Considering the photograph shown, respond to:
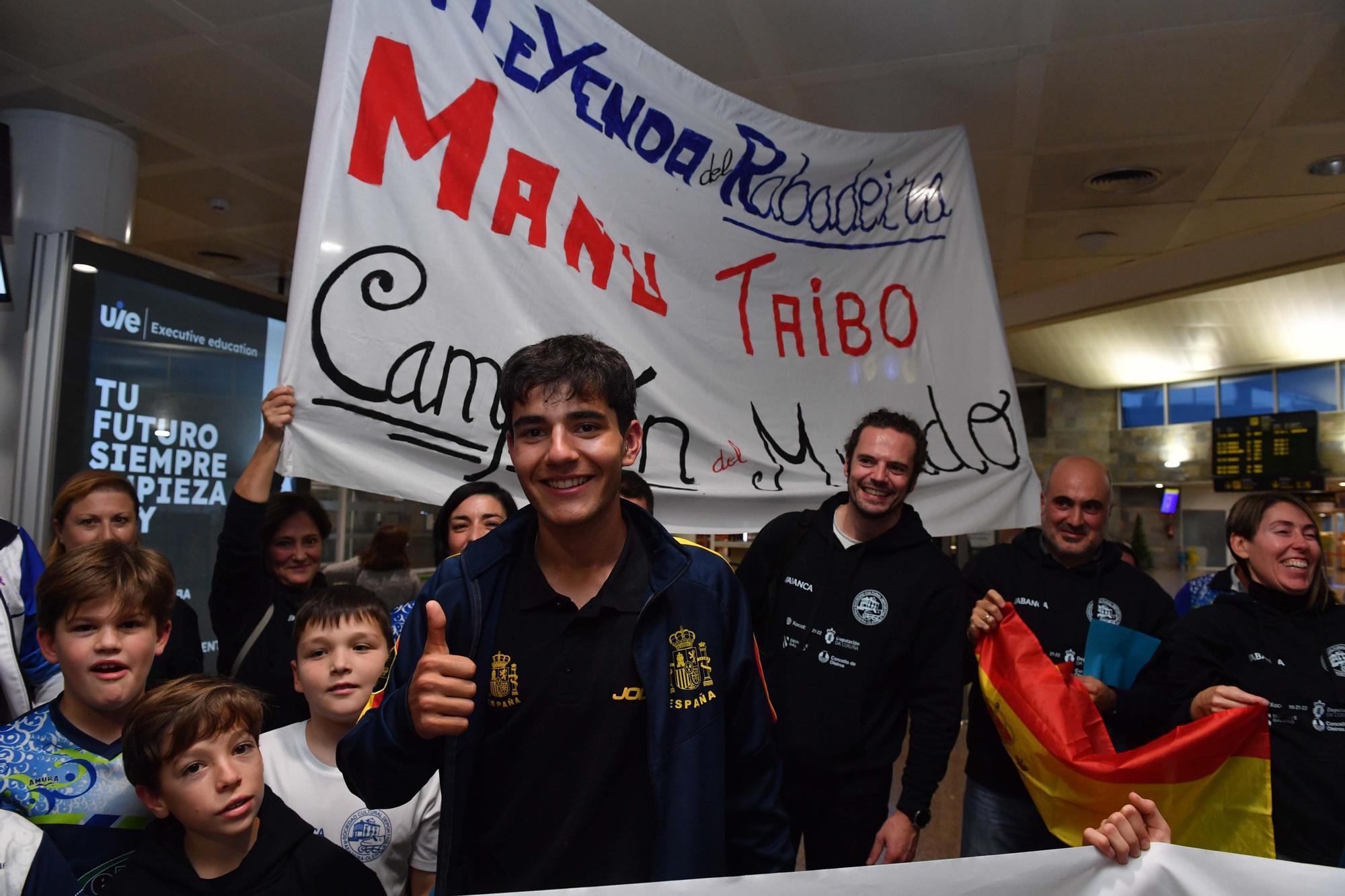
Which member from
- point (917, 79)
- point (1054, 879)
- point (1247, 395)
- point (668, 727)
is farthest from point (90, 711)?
point (1247, 395)

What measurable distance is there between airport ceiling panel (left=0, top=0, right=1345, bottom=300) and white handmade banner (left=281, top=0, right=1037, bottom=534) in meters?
0.36

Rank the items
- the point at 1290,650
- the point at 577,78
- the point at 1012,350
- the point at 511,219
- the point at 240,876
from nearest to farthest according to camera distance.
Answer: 1. the point at 240,876
2. the point at 1290,650
3. the point at 511,219
4. the point at 577,78
5. the point at 1012,350

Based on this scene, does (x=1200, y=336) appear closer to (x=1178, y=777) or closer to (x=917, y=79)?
(x=917, y=79)

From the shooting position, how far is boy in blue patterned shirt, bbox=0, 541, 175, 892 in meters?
1.57

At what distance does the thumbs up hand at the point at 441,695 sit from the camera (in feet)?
4.10

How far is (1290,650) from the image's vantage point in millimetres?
2197

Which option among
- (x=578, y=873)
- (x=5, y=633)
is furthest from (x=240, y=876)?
(x=5, y=633)

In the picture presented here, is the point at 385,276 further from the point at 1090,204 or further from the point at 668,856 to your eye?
the point at 1090,204

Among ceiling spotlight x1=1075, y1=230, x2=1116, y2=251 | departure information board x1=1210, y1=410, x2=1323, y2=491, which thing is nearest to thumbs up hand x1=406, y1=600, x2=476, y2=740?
ceiling spotlight x1=1075, y1=230, x2=1116, y2=251

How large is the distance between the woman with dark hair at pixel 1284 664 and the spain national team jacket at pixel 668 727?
1.13 meters

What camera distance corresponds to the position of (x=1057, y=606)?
8.39 ft

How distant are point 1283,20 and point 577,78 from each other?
2543mm

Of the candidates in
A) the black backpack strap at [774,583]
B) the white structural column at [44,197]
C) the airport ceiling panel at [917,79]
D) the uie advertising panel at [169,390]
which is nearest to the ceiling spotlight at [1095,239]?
the airport ceiling panel at [917,79]

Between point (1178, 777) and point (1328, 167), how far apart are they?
4.02 meters
